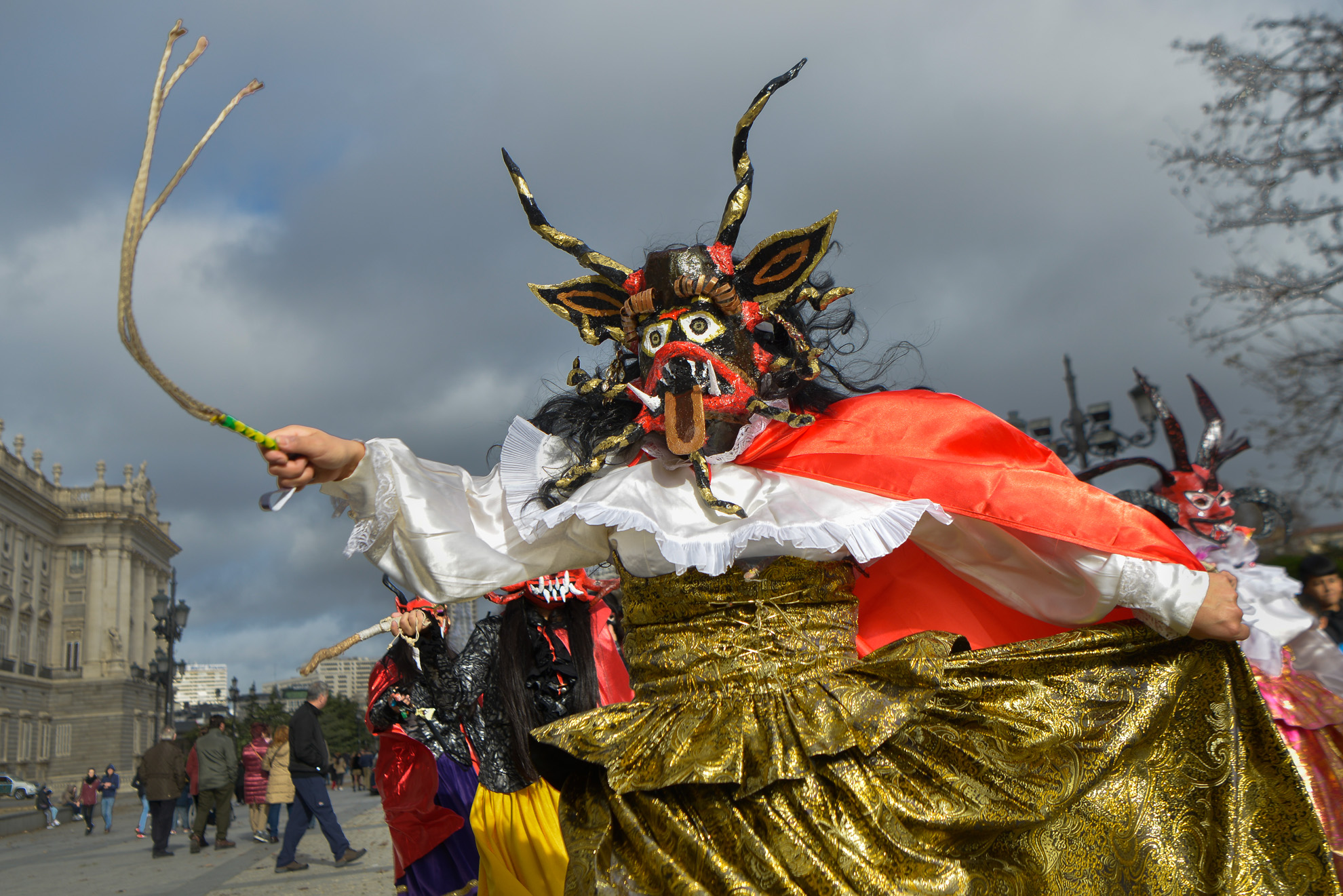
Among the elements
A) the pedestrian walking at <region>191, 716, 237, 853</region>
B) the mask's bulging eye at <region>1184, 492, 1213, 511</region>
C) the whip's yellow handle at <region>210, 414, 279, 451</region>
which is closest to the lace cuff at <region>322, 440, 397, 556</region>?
the whip's yellow handle at <region>210, 414, 279, 451</region>

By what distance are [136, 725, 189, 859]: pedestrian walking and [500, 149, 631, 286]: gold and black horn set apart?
10.9 meters

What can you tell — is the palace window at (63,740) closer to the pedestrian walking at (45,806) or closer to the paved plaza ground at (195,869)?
the pedestrian walking at (45,806)

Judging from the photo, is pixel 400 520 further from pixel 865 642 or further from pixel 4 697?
pixel 4 697

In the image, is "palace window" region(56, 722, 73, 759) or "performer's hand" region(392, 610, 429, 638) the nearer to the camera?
"performer's hand" region(392, 610, 429, 638)

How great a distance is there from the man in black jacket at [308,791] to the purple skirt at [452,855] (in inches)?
155

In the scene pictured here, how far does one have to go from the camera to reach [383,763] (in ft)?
19.4

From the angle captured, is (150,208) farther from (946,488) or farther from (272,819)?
(272,819)

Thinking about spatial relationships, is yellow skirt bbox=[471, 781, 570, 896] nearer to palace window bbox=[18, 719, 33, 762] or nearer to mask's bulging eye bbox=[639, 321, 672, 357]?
mask's bulging eye bbox=[639, 321, 672, 357]

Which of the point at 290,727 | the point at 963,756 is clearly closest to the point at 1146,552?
the point at 963,756

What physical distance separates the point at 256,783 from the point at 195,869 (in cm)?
421

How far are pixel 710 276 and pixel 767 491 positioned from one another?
2.35 feet

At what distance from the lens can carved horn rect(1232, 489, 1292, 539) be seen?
6.39 metres

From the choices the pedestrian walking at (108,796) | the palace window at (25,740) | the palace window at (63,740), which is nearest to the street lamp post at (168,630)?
the pedestrian walking at (108,796)

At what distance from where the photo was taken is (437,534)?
2.98 metres
